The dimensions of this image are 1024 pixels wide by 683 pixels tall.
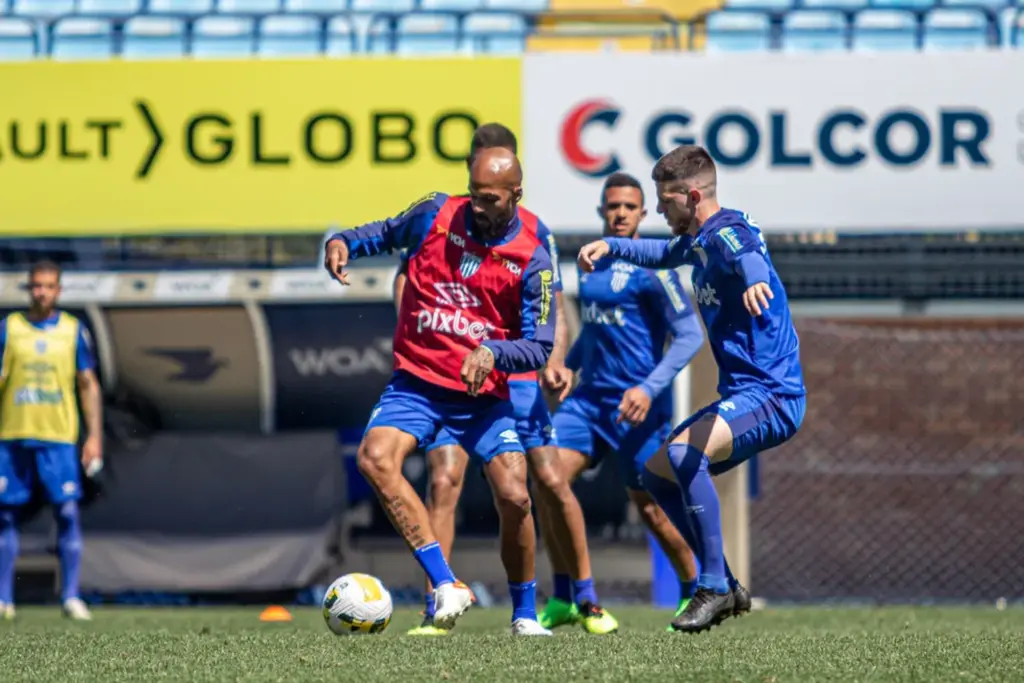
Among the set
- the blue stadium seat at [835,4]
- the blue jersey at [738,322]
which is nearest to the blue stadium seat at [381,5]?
the blue stadium seat at [835,4]

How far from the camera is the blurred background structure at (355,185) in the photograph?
1041 cm

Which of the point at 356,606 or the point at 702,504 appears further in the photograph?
the point at 702,504

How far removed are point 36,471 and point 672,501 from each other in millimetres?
4103

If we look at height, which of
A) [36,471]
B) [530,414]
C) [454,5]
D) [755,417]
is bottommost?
[36,471]

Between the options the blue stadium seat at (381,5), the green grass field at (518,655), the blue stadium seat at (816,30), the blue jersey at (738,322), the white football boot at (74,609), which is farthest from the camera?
the blue stadium seat at (381,5)

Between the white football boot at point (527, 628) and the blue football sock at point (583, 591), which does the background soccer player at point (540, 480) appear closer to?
the blue football sock at point (583, 591)

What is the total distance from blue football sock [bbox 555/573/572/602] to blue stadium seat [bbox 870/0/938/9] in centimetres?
610

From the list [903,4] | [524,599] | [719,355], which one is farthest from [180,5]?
[524,599]

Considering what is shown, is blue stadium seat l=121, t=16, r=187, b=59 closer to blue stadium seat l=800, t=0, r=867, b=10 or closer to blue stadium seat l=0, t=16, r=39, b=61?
blue stadium seat l=0, t=16, r=39, b=61

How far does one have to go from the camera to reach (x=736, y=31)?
11664 mm

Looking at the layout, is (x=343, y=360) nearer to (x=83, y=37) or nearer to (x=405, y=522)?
(x=83, y=37)

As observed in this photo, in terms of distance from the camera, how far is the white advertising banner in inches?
409

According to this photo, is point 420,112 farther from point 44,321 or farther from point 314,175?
point 44,321

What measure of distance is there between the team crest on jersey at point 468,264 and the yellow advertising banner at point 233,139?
4410mm
